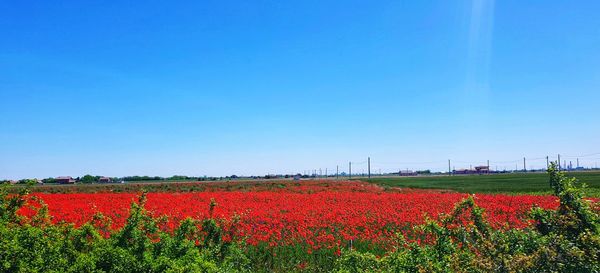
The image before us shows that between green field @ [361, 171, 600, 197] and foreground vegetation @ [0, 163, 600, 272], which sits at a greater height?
foreground vegetation @ [0, 163, 600, 272]

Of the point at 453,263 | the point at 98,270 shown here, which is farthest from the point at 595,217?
the point at 98,270

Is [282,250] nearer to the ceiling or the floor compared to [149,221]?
nearer to the floor

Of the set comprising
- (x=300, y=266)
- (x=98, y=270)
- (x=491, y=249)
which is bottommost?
(x=300, y=266)

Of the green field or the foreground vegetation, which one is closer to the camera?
the foreground vegetation

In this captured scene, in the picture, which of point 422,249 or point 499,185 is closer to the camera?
point 422,249

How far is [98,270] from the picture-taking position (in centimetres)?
451

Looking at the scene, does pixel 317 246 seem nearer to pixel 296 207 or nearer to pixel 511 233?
pixel 511 233

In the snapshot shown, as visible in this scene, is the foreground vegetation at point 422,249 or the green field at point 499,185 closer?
the foreground vegetation at point 422,249

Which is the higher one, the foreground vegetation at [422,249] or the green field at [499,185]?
the foreground vegetation at [422,249]

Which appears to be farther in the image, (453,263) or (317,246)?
(317,246)

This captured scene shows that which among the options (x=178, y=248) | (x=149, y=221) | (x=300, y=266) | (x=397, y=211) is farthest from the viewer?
(x=397, y=211)

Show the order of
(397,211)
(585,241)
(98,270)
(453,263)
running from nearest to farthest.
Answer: (585,241), (453,263), (98,270), (397,211)

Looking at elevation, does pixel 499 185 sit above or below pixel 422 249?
below

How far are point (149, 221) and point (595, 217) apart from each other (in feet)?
21.3
